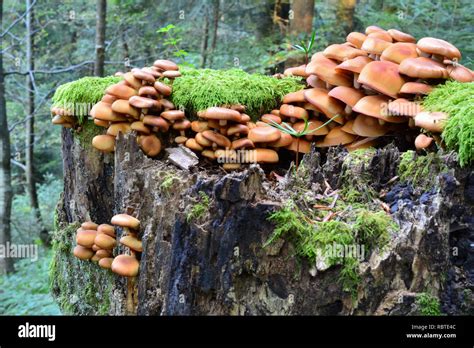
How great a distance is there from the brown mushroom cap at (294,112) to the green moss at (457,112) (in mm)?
1167

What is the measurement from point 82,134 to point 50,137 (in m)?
10.9

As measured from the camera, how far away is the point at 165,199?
395 cm

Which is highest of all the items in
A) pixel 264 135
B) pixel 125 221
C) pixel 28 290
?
pixel 264 135

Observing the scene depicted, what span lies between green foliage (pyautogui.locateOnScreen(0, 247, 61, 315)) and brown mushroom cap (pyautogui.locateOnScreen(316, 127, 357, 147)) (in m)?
6.83

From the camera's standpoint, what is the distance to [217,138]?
168 inches

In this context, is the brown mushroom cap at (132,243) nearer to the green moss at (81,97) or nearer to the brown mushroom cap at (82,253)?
the brown mushroom cap at (82,253)

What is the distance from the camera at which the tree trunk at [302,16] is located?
9211 mm

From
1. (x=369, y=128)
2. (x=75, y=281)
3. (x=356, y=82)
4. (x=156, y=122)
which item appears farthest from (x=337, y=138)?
(x=75, y=281)

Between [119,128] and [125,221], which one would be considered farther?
[119,128]

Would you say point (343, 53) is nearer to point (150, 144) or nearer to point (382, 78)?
point (382, 78)

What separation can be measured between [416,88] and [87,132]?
3458mm
